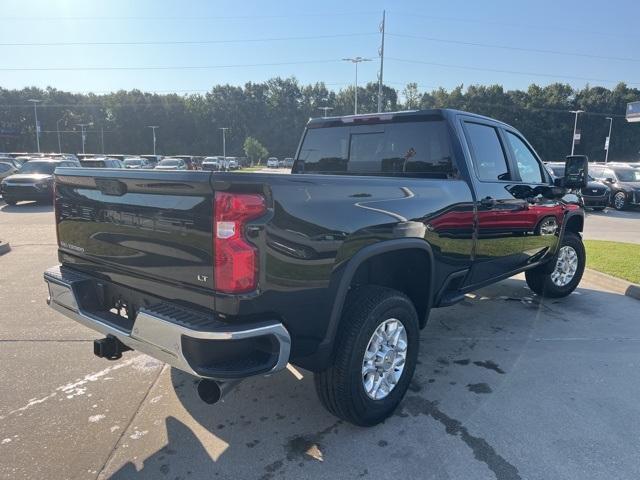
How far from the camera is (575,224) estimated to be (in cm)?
600

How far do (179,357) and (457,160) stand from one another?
2.68 metres

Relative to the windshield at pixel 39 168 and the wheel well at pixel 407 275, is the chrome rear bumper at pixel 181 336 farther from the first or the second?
the windshield at pixel 39 168

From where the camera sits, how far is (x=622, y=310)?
5.55m

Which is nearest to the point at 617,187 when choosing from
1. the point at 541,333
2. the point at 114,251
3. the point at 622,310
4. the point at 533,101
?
the point at 622,310

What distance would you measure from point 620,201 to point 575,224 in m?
14.7

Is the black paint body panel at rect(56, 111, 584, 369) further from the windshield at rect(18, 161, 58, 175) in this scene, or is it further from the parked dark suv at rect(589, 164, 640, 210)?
the parked dark suv at rect(589, 164, 640, 210)

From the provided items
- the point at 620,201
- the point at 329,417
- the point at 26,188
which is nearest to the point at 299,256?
the point at 329,417

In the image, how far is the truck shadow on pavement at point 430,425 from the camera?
264 centimetres

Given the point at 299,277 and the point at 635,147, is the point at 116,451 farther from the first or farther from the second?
the point at 635,147

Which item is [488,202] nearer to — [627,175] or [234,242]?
[234,242]

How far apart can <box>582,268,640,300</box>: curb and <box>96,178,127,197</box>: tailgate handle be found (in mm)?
6305

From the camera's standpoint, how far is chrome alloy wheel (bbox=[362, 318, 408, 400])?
117 inches

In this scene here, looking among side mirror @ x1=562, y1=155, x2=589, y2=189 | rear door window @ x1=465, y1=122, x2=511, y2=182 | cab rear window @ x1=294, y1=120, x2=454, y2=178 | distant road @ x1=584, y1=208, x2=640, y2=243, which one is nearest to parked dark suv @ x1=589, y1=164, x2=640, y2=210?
distant road @ x1=584, y1=208, x2=640, y2=243

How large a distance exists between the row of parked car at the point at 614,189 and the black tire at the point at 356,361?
15.9m
